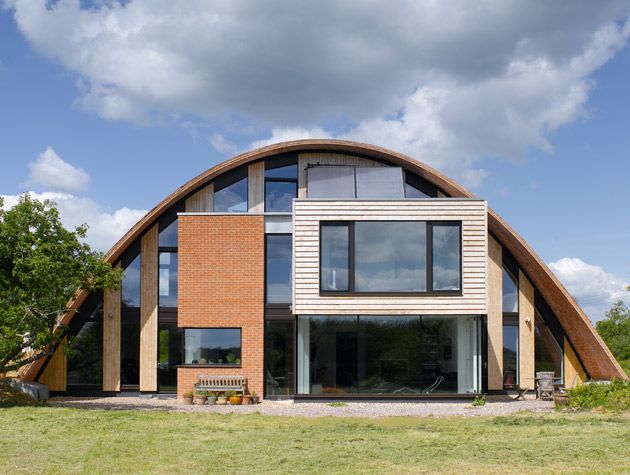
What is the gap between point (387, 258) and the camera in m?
19.9

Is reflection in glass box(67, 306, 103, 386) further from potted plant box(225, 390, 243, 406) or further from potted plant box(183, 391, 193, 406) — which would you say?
potted plant box(225, 390, 243, 406)

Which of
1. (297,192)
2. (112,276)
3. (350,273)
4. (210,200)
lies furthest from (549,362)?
(112,276)

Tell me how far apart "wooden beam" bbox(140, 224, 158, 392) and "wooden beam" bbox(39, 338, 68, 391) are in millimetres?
2315

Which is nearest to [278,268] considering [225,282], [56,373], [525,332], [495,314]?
[225,282]

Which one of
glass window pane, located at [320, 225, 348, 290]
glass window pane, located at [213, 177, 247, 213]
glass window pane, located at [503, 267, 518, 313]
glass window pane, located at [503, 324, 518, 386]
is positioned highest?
glass window pane, located at [213, 177, 247, 213]

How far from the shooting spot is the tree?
58.2 ft

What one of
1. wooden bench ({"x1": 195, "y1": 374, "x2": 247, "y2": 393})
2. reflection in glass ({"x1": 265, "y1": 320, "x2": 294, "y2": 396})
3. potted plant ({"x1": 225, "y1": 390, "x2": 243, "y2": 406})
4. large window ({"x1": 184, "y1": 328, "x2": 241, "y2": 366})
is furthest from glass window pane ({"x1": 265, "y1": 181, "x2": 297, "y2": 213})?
potted plant ({"x1": 225, "y1": 390, "x2": 243, "y2": 406})

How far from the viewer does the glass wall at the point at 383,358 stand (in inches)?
785

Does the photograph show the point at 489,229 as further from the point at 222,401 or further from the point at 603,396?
the point at 222,401

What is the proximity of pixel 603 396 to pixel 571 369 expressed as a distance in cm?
505

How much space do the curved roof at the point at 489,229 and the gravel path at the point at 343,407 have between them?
7.20ft

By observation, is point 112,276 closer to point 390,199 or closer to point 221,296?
point 221,296

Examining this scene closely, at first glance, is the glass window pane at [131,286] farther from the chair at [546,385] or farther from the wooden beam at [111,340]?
the chair at [546,385]

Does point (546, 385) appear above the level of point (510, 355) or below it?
below
